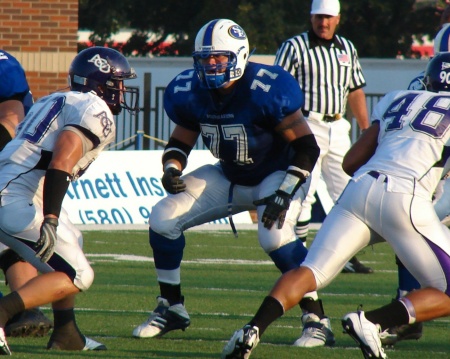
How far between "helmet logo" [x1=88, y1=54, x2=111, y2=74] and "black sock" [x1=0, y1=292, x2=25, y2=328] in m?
1.18

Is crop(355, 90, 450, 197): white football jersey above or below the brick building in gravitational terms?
above

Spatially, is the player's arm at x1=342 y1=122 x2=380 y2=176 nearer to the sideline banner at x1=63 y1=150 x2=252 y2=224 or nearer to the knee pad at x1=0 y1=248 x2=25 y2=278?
the knee pad at x1=0 y1=248 x2=25 y2=278

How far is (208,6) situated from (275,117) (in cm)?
1803

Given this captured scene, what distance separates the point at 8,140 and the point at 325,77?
315 centimetres

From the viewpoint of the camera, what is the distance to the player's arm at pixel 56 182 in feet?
15.8

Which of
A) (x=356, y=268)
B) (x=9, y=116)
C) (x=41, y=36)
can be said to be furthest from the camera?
(x=41, y=36)

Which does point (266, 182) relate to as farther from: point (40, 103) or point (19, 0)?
point (19, 0)

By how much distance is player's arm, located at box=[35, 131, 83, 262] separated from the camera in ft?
15.8

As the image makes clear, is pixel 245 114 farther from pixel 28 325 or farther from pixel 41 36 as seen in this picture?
pixel 41 36

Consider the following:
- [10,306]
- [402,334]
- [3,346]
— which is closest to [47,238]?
[10,306]

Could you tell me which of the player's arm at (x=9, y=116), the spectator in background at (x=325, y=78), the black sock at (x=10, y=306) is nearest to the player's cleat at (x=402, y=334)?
the black sock at (x=10, y=306)

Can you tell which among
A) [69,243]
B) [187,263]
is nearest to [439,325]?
[69,243]

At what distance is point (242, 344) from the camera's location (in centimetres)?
457

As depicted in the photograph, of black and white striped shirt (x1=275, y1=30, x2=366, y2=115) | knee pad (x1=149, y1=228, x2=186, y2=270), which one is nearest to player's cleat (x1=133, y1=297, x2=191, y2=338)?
knee pad (x1=149, y1=228, x2=186, y2=270)
